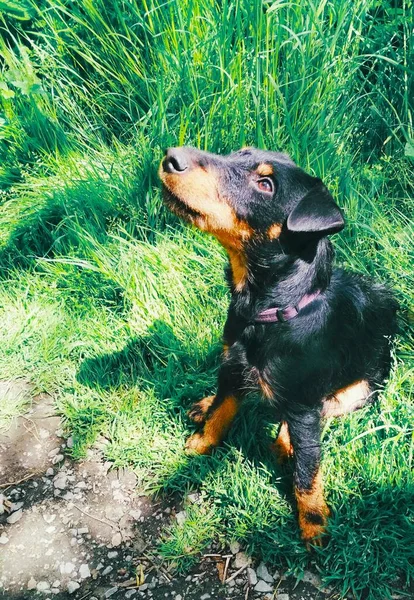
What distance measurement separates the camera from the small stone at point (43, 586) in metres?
2.42

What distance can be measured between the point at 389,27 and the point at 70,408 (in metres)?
3.24

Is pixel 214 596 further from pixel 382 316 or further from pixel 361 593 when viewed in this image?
pixel 382 316

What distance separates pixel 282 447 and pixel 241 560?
1.94ft

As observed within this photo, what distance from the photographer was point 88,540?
260 cm

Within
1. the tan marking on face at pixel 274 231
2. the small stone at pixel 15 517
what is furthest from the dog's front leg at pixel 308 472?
the small stone at pixel 15 517

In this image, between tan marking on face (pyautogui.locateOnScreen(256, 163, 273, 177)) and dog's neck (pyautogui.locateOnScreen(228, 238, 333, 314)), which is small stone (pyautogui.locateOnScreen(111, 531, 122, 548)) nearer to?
dog's neck (pyautogui.locateOnScreen(228, 238, 333, 314))

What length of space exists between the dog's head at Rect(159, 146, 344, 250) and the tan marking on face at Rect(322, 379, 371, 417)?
1.05 metres

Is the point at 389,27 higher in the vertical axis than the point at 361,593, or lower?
higher

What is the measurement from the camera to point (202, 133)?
3.48 m

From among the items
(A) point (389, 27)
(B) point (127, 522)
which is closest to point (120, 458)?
(B) point (127, 522)

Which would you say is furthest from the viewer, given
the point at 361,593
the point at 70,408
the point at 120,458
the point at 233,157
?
the point at 70,408

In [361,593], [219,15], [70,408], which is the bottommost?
[361,593]

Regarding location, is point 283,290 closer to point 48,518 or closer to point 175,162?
point 175,162

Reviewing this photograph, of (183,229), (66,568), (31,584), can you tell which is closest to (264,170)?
(183,229)
